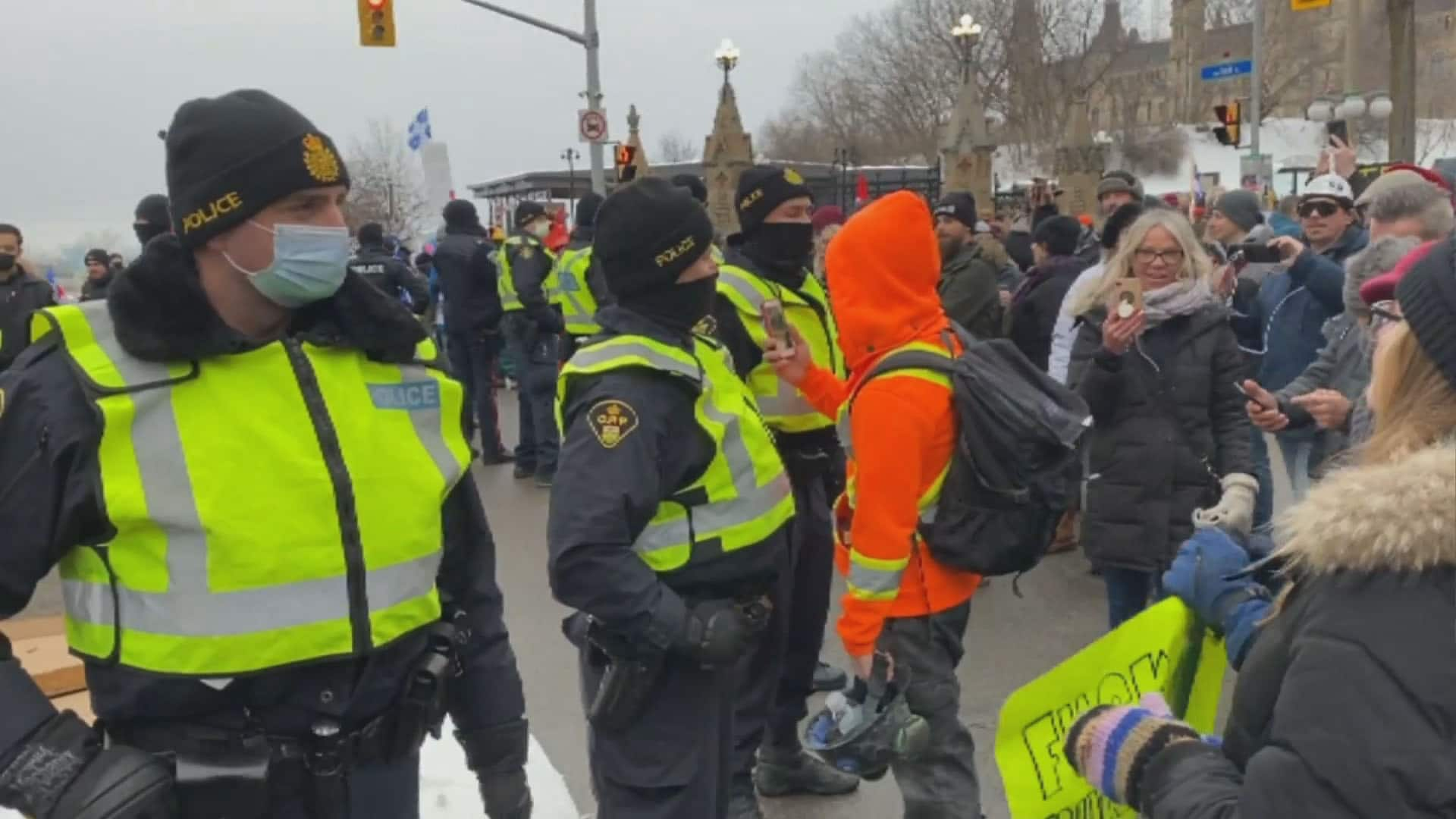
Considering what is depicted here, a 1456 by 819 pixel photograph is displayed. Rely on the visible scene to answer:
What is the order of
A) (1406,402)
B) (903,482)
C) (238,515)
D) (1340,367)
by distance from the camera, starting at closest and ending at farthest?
(1406,402), (238,515), (903,482), (1340,367)

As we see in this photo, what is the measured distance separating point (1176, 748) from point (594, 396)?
1458 millimetres

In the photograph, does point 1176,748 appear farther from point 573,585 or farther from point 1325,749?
point 573,585

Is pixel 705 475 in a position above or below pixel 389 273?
below

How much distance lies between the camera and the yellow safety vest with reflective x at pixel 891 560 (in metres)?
3.02

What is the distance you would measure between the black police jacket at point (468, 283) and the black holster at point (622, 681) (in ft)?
23.7

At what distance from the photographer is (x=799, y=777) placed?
13.8ft

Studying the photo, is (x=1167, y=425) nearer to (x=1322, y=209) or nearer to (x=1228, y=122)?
(x=1322, y=209)

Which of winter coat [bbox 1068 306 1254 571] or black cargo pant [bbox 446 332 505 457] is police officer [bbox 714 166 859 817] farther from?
black cargo pant [bbox 446 332 505 457]

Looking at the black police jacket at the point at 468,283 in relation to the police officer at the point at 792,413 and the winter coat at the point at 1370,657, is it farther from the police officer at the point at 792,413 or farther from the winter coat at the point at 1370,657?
the winter coat at the point at 1370,657

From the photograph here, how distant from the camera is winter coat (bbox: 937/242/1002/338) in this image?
6934 millimetres

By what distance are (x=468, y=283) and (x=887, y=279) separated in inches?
276

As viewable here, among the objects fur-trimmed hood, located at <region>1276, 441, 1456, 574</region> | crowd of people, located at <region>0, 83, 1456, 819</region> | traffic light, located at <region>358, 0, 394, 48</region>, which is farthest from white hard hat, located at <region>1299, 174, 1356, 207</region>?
traffic light, located at <region>358, 0, 394, 48</region>

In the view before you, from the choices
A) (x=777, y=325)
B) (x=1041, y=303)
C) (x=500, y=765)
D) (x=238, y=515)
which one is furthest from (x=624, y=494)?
(x=1041, y=303)

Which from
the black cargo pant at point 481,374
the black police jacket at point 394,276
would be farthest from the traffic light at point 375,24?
the black cargo pant at point 481,374
